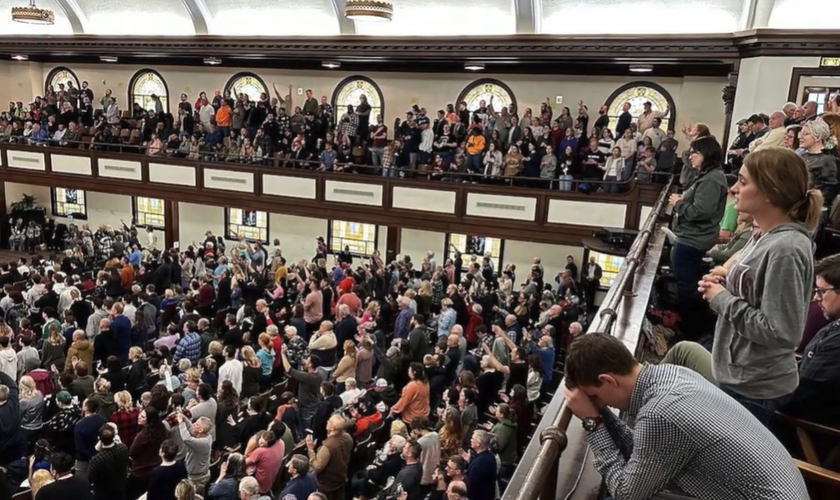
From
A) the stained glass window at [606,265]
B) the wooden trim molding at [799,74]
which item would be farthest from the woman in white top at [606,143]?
the wooden trim molding at [799,74]

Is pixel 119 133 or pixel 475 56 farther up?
pixel 475 56

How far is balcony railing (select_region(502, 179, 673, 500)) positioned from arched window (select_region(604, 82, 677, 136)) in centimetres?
1012

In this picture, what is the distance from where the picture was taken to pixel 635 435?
1654 millimetres

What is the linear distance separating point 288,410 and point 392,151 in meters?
8.77

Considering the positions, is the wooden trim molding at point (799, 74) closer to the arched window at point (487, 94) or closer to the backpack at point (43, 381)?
the arched window at point (487, 94)

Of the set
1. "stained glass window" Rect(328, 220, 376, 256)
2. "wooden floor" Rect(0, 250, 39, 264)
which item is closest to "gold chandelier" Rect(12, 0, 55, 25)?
"wooden floor" Rect(0, 250, 39, 264)

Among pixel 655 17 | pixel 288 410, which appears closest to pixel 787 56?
pixel 655 17

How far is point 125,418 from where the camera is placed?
6.29 m

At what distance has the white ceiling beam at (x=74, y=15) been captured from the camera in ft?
56.1

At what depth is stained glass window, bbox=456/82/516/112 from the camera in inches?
615

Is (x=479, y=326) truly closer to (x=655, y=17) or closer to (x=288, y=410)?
(x=288, y=410)

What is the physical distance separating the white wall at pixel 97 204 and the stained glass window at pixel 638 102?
14012 mm

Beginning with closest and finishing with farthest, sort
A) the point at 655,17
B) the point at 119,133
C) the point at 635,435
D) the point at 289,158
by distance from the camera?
1. the point at 635,435
2. the point at 655,17
3. the point at 289,158
4. the point at 119,133

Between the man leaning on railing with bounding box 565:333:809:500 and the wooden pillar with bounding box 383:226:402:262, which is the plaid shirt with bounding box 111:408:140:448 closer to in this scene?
the man leaning on railing with bounding box 565:333:809:500
